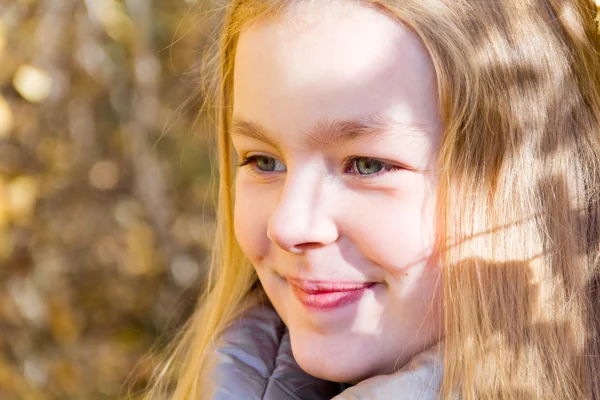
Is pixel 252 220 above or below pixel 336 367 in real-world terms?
above

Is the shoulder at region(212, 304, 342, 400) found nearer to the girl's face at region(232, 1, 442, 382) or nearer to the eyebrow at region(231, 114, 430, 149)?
the girl's face at region(232, 1, 442, 382)

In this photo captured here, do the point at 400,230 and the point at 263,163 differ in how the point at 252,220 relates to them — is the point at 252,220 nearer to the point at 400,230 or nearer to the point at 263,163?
the point at 263,163

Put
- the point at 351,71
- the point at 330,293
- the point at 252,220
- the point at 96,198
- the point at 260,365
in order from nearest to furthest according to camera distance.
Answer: the point at 351,71
the point at 330,293
the point at 252,220
the point at 260,365
the point at 96,198

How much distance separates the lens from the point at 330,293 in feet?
6.13

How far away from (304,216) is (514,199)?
1.41 ft

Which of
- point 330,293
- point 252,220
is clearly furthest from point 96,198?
point 330,293

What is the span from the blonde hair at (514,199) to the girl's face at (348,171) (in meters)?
0.05

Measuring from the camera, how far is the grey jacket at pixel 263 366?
2046 millimetres

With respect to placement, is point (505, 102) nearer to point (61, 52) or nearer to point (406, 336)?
point (406, 336)

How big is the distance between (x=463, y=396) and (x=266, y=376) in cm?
58

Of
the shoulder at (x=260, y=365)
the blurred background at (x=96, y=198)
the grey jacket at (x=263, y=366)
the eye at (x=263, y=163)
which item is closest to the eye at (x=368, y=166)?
the eye at (x=263, y=163)

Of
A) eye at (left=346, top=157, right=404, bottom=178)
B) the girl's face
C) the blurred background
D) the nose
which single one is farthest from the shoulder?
the blurred background

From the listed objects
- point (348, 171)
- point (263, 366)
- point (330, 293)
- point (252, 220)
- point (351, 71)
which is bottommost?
point (263, 366)

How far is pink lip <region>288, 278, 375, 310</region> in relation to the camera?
185 centimetres
